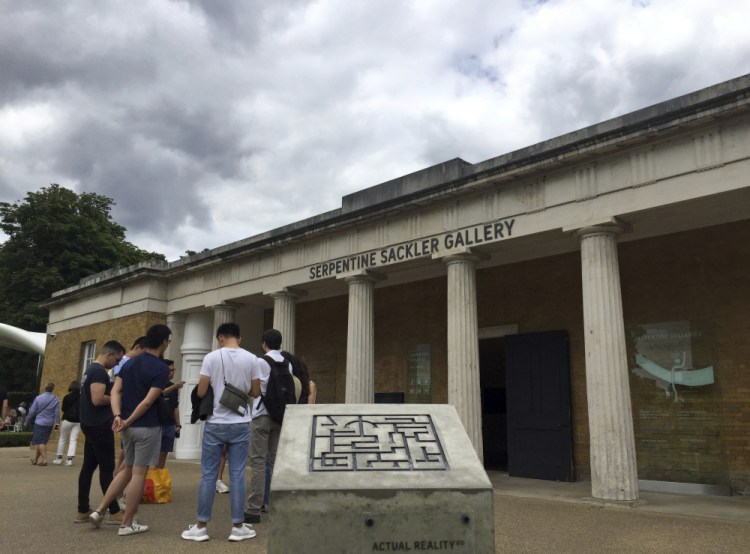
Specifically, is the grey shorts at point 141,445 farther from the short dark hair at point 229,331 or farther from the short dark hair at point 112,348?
the short dark hair at point 112,348

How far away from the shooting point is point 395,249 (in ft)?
38.7

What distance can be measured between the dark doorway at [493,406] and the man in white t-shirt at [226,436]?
30.6ft

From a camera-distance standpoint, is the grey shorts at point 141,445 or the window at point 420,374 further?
the window at point 420,374

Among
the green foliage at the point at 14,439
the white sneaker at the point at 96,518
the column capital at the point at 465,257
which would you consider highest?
the column capital at the point at 465,257

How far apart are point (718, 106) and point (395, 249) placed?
592 centimetres

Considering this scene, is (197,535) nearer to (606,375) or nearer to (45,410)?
(606,375)

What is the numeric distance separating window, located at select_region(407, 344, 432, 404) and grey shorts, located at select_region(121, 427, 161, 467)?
30.5 feet

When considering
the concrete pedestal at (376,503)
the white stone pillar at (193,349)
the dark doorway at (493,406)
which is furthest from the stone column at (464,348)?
the white stone pillar at (193,349)

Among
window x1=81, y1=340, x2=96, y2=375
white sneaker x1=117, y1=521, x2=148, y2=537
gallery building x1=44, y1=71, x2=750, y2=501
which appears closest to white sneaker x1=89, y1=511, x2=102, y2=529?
white sneaker x1=117, y1=521, x2=148, y2=537

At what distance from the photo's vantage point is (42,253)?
32562mm

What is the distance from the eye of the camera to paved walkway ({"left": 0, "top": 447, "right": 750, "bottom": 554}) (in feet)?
17.3

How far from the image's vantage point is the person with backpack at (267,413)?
6.05 m

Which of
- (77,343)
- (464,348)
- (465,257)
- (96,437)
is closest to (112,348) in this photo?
(96,437)

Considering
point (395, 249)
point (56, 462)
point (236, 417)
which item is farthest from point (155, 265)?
point (236, 417)
